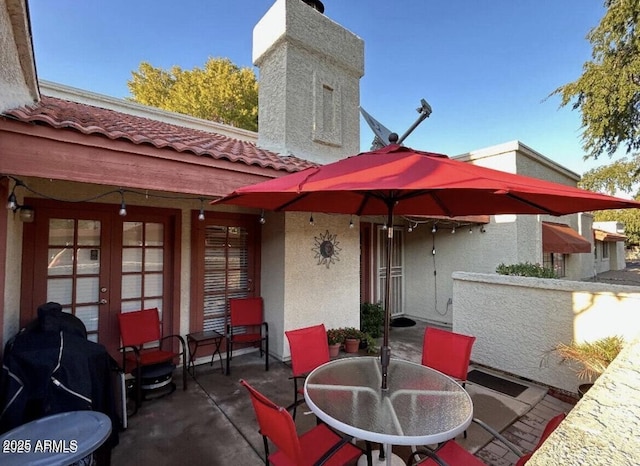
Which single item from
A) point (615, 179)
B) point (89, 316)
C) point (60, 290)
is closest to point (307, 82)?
point (60, 290)

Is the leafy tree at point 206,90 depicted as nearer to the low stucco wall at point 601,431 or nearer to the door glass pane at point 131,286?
the door glass pane at point 131,286

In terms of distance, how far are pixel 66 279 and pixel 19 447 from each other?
343 cm

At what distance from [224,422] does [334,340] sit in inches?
123

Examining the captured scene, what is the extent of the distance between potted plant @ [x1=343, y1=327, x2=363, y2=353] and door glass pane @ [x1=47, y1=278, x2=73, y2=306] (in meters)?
5.46

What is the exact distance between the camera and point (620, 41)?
9969mm

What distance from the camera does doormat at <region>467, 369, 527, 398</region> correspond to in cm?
525

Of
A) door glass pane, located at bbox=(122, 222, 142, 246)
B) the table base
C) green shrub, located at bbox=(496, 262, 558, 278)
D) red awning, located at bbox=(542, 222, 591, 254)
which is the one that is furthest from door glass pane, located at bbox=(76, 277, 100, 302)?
red awning, located at bbox=(542, 222, 591, 254)

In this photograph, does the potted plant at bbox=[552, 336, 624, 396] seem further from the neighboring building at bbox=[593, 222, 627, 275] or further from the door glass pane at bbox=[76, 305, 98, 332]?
the neighboring building at bbox=[593, 222, 627, 275]

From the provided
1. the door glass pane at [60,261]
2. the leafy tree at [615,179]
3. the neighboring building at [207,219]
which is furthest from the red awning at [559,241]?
the door glass pane at [60,261]

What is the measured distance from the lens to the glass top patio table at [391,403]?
2.40 metres

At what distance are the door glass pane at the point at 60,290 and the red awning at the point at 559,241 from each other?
1395 centimetres

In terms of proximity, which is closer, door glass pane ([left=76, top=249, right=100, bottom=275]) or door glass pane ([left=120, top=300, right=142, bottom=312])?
door glass pane ([left=76, top=249, right=100, bottom=275])

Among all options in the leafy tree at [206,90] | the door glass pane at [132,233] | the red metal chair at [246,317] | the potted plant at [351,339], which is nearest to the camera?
the door glass pane at [132,233]

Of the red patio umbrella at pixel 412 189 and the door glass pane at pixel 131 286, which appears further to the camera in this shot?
the door glass pane at pixel 131 286
